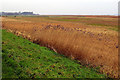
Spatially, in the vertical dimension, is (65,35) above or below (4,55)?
above

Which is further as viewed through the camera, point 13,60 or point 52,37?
point 52,37

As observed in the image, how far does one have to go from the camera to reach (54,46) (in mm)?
8609

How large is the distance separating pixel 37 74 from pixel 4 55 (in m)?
1.84

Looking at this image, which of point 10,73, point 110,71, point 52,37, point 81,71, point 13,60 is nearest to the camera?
point 10,73

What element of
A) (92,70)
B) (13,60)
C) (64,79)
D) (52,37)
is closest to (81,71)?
(92,70)

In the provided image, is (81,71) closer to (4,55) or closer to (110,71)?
(110,71)

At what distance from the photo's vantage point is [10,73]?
413 cm

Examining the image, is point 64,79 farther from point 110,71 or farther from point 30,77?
point 110,71

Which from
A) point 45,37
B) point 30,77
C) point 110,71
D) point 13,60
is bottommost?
point 110,71

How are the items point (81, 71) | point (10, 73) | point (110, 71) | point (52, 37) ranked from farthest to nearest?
point (52, 37) → point (110, 71) → point (81, 71) → point (10, 73)

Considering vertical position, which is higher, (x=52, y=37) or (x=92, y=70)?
(x=52, y=37)

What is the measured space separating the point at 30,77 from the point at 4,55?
182cm

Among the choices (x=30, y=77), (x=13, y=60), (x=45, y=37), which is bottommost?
(x=30, y=77)

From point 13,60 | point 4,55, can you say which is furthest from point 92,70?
point 4,55
